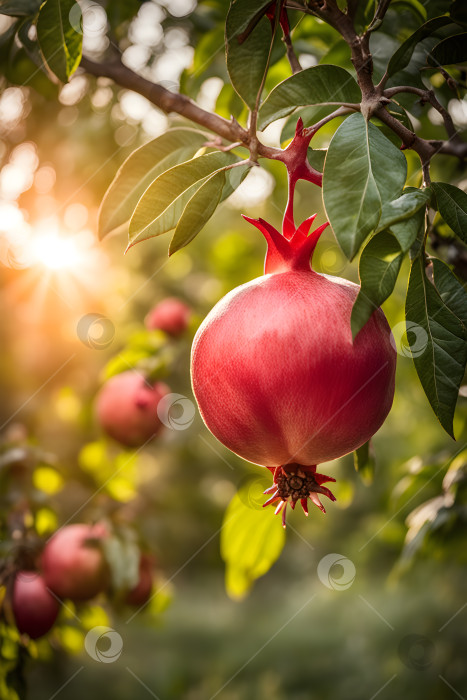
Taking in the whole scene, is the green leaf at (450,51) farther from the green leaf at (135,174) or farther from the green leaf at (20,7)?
the green leaf at (20,7)

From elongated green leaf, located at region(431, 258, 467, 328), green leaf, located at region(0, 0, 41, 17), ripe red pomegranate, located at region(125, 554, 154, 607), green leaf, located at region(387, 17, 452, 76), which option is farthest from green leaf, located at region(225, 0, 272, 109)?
ripe red pomegranate, located at region(125, 554, 154, 607)

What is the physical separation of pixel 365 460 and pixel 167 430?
36.6 inches

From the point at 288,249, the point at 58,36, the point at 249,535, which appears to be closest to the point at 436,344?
the point at 288,249

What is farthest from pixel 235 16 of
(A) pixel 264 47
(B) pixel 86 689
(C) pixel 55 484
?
(B) pixel 86 689

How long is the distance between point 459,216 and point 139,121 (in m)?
1.45

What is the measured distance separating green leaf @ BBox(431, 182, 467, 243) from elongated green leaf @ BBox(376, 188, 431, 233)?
0.08 meters

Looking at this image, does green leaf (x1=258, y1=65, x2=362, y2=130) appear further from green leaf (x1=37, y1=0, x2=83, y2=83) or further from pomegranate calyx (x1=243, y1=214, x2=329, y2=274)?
green leaf (x1=37, y1=0, x2=83, y2=83)

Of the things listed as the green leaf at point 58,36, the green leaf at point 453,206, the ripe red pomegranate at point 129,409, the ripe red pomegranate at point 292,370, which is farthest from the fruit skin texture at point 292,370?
the ripe red pomegranate at point 129,409

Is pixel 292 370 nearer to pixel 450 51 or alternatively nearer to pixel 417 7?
pixel 450 51

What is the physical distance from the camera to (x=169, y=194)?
56 centimetres

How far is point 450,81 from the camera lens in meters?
0.68

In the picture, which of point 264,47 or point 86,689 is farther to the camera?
point 86,689

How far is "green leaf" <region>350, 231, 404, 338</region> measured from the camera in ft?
1.47

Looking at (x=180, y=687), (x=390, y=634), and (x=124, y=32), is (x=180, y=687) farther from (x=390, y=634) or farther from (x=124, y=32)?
(x=124, y=32)
